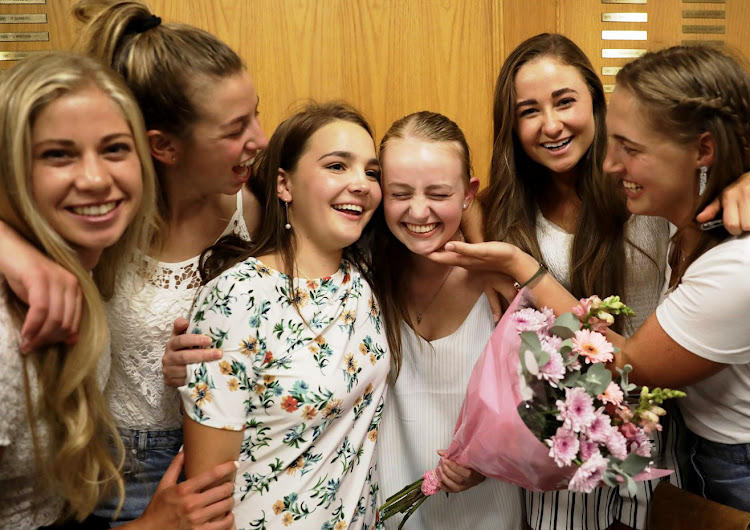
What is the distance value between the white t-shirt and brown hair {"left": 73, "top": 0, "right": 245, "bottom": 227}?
3.57ft

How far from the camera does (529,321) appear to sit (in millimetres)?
1405

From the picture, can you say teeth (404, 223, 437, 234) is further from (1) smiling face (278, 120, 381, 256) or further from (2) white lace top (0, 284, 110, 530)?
(2) white lace top (0, 284, 110, 530)

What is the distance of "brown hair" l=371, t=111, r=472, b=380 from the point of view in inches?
68.0

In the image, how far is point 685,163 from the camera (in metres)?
1.45

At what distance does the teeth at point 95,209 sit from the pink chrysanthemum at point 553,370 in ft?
2.85

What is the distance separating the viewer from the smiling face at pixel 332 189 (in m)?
1.62

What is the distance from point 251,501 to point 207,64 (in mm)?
955

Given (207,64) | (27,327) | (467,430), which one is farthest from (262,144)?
(467,430)

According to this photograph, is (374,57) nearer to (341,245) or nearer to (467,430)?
(341,245)

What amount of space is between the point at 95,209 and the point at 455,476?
99cm

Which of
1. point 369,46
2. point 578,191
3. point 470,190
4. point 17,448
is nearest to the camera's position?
point 17,448

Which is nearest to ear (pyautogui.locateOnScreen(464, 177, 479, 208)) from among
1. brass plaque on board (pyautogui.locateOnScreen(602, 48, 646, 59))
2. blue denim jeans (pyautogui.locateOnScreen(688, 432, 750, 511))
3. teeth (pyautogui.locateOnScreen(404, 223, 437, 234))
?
teeth (pyautogui.locateOnScreen(404, 223, 437, 234))

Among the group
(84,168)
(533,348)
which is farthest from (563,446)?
(84,168)

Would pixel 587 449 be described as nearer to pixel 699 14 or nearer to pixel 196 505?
pixel 196 505
